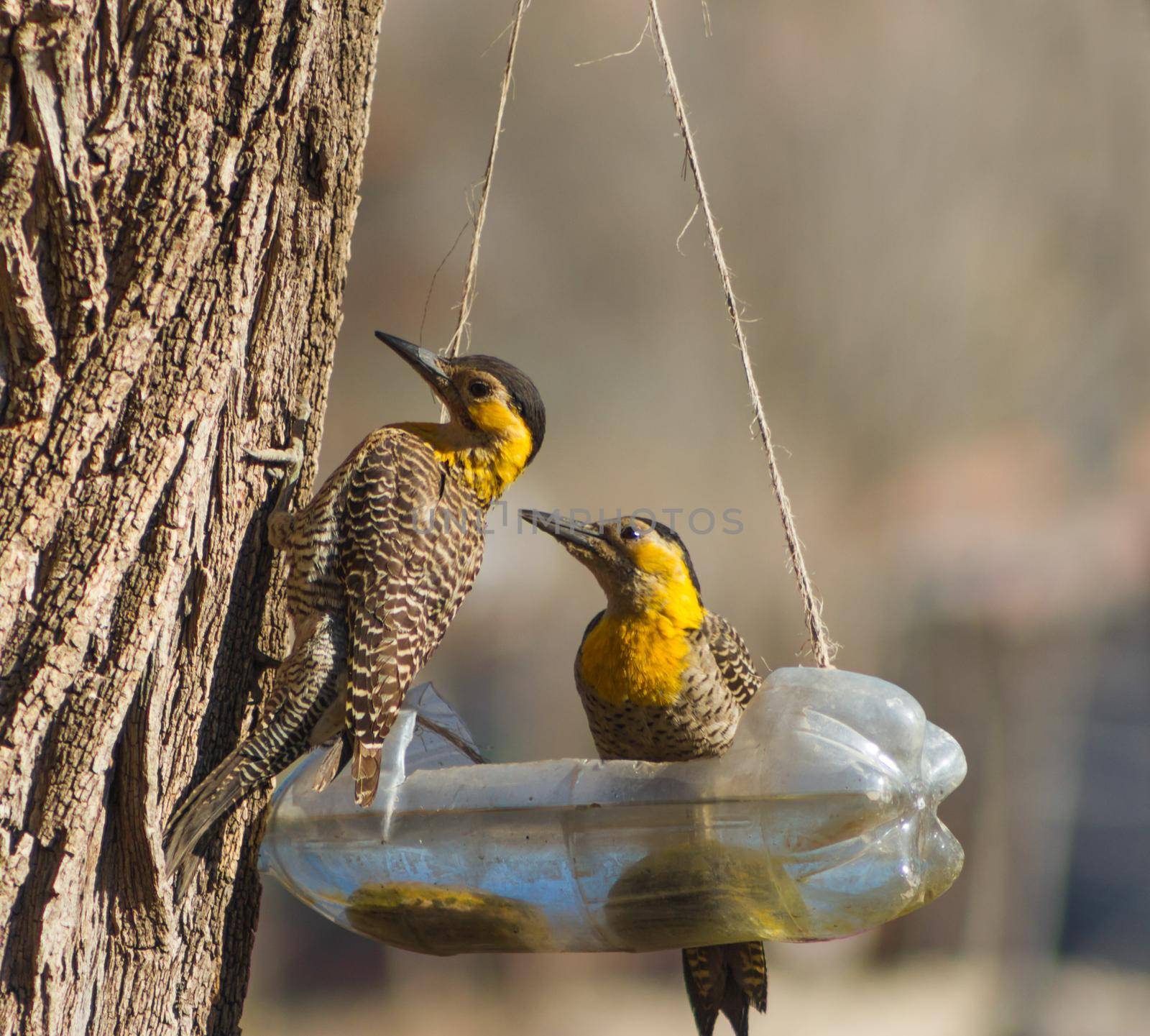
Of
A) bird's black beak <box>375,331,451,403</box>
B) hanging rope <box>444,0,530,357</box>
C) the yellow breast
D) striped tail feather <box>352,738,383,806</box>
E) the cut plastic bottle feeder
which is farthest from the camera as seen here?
bird's black beak <box>375,331,451,403</box>

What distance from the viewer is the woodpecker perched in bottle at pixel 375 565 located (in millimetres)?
2436

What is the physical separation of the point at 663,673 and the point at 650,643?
0.27 feet

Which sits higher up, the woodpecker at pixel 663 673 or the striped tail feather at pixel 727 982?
the woodpecker at pixel 663 673

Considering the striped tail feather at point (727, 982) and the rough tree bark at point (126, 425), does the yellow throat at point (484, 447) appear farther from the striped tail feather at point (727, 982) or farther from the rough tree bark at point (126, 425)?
the striped tail feather at point (727, 982)

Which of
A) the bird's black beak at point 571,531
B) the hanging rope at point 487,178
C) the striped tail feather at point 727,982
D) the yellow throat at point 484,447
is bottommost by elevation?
the striped tail feather at point 727,982

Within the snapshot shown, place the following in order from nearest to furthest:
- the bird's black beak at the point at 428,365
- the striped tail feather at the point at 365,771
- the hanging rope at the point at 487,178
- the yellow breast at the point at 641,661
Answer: the striped tail feather at the point at 365,771 → the hanging rope at the point at 487,178 → the yellow breast at the point at 641,661 → the bird's black beak at the point at 428,365

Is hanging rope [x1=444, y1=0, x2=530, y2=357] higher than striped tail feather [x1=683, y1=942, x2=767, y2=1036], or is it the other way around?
hanging rope [x1=444, y1=0, x2=530, y2=357]

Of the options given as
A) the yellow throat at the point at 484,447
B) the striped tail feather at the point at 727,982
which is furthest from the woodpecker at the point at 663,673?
the yellow throat at the point at 484,447

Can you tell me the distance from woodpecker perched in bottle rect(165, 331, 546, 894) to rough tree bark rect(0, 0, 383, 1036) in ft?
0.52

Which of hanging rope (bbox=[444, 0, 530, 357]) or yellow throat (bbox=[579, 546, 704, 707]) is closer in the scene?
hanging rope (bbox=[444, 0, 530, 357])

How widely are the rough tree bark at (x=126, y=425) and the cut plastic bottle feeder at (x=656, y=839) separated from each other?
37cm

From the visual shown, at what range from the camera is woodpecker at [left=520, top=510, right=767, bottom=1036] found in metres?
2.84

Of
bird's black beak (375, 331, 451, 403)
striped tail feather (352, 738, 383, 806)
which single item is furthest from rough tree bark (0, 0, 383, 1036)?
bird's black beak (375, 331, 451, 403)

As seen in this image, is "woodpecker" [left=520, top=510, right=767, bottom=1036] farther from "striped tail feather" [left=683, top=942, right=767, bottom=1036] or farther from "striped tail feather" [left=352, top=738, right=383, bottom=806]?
"striped tail feather" [left=352, top=738, right=383, bottom=806]
